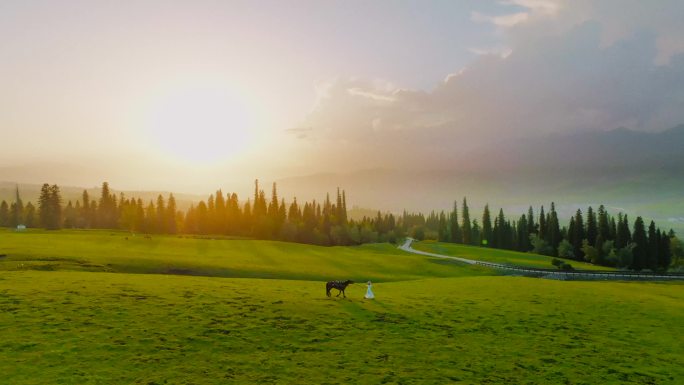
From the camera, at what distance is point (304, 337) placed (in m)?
23.0

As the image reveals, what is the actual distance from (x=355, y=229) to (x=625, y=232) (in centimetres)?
9550

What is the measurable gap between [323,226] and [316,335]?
486 feet

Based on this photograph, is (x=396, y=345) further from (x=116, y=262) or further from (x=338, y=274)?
(x=116, y=262)

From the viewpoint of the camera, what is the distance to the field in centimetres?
1853

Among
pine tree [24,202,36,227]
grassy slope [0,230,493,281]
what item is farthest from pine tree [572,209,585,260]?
pine tree [24,202,36,227]

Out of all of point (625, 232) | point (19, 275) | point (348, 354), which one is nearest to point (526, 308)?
point (348, 354)

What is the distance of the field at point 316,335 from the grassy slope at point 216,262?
16605 mm

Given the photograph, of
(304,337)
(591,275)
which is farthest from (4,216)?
(591,275)

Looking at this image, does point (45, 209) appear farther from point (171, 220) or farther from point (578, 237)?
point (578, 237)

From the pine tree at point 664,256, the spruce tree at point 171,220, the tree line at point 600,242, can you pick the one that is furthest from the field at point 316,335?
the pine tree at point 664,256

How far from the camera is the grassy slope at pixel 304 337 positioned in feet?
60.6

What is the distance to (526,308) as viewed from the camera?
3322 centimetres

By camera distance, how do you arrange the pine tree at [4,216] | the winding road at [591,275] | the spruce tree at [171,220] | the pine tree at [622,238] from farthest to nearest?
the pine tree at [4,216] < the spruce tree at [171,220] < the pine tree at [622,238] < the winding road at [591,275]

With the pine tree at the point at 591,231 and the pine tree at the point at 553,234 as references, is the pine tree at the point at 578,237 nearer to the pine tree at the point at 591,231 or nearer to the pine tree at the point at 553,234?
the pine tree at the point at 591,231
